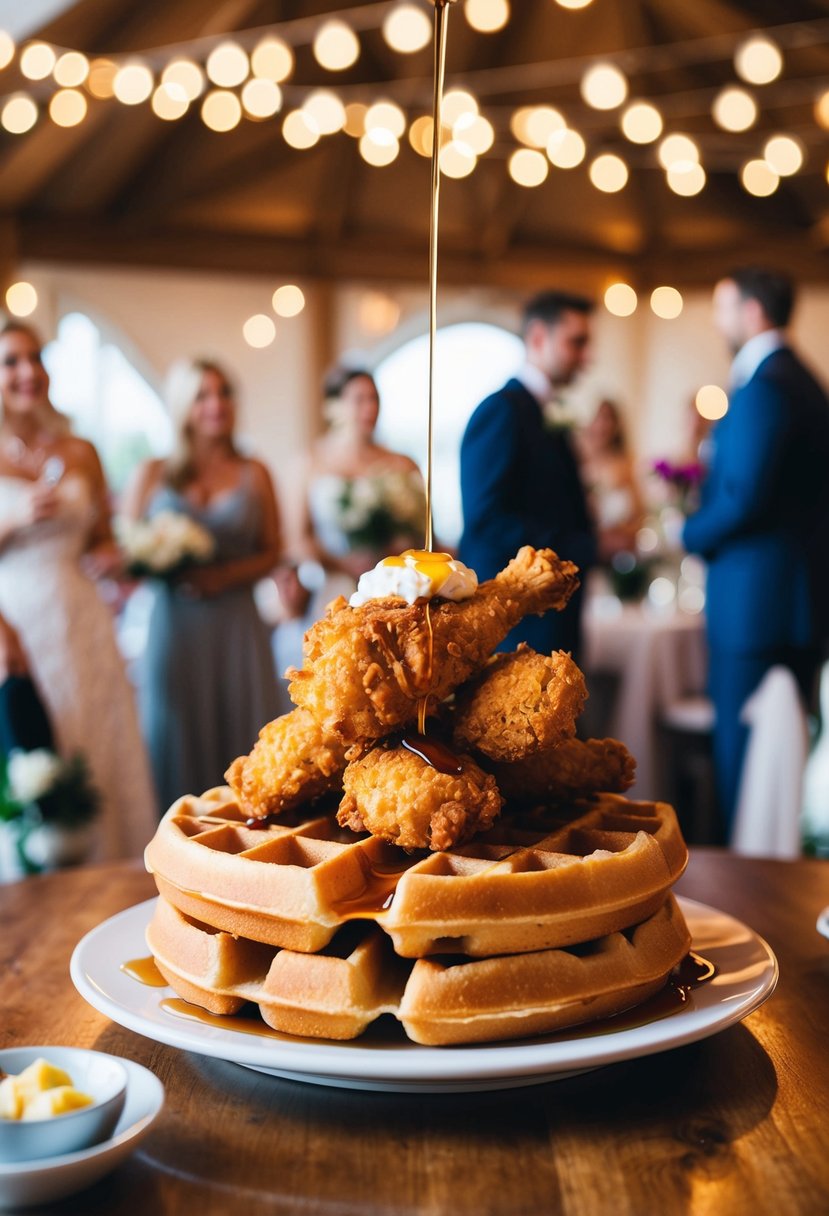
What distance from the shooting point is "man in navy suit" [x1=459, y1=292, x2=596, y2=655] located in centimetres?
385

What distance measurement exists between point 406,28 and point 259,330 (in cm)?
624

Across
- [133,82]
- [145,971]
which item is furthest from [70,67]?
[145,971]

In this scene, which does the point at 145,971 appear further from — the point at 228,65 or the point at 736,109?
the point at 736,109

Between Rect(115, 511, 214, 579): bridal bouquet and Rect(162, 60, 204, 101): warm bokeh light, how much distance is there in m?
2.45

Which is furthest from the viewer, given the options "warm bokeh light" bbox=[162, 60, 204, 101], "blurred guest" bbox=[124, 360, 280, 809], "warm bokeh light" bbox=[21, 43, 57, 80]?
"warm bokeh light" bbox=[21, 43, 57, 80]

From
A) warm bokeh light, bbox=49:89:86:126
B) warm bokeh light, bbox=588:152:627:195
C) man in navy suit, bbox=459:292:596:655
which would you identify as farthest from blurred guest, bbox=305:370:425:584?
warm bokeh light, bbox=49:89:86:126

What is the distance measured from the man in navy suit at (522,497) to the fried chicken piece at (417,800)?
Answer: 99.8 inches

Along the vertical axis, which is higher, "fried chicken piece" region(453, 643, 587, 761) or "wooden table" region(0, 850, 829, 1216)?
"fried chicken piece" region(453, 643, 587, 761)

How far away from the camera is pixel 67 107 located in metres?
8.34

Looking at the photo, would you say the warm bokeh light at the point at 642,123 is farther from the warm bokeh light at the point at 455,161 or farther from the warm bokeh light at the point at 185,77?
the warm bokeh light at the point at 185,77

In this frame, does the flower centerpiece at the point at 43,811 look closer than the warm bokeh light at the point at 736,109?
Yes

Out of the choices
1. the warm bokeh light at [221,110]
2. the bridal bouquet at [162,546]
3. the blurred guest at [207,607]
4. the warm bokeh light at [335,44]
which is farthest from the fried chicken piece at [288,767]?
the warm bokeh light at [221,110]

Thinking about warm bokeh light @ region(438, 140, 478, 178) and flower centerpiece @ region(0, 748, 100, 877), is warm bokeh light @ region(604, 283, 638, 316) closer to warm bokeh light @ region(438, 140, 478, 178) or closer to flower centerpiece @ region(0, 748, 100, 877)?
warm bokeh light @ region(438, 140, 478, 178)

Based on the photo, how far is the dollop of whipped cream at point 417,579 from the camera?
3.93 ft
